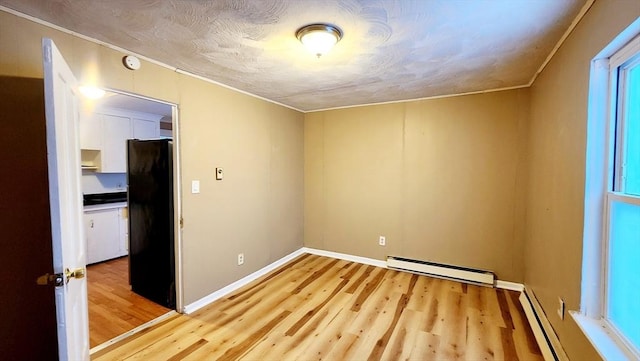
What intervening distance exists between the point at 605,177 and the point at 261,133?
3150mm

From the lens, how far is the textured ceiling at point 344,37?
1.53 metres

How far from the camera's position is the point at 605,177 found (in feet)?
4.79

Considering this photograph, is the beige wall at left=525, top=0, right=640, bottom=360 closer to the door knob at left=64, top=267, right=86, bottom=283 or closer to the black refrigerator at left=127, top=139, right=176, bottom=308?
the door knob at left=64, top=267, right=86, bottom=283

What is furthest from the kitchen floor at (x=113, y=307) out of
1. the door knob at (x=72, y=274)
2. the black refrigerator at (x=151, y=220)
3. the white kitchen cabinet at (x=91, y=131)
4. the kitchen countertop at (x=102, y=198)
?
the white kitchen cabinet at (x=91, y=131)

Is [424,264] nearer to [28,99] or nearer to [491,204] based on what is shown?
[491,204]

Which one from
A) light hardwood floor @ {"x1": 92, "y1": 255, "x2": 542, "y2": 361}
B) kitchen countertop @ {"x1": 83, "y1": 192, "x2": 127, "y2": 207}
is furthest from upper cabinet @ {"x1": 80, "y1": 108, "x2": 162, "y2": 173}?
light hardwood floor @ {"x1": 92, "y1": 255, "x2": 542, "y2": 361}

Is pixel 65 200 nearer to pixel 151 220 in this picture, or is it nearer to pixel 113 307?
pixel 151 220

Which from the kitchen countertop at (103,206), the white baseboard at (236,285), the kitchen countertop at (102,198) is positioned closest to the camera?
the white baseboard at (236,285)

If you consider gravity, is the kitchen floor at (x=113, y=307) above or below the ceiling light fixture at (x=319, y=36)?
below

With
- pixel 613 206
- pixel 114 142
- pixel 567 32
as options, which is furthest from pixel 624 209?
pixel 114 142

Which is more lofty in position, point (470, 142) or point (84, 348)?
point (470, 142)

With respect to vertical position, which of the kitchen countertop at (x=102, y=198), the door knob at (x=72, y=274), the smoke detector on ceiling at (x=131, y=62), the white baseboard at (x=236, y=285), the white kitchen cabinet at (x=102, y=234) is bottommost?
the white baseboard at (x=236, y=285)

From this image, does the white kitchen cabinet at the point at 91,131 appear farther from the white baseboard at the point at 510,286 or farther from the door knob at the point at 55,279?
the white baseboard at the point at 510,286

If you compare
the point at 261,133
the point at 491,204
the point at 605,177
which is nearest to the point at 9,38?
the point at 261,133
